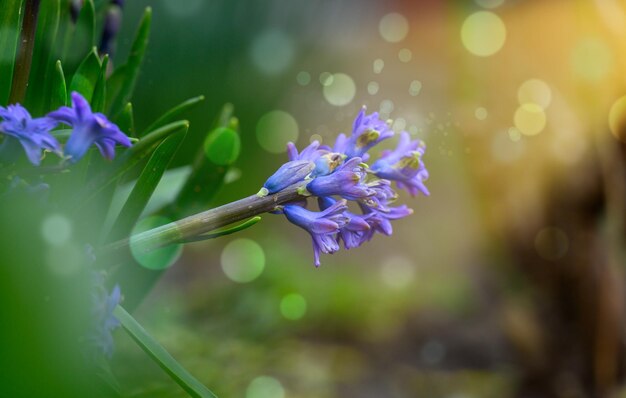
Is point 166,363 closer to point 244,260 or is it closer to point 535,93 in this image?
point 535,93

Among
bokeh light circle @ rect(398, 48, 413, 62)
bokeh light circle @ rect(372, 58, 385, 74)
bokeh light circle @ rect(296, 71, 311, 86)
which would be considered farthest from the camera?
bokeh light circle @ rect(398, 48, 413, 62)

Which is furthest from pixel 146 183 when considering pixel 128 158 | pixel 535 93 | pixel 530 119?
pixel 535 93

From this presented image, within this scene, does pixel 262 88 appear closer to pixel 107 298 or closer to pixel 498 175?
pixel 498 175

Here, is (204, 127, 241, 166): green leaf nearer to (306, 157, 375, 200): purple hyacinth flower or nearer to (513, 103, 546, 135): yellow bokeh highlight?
(306, 157, 375, 200): purple hyacinth flower

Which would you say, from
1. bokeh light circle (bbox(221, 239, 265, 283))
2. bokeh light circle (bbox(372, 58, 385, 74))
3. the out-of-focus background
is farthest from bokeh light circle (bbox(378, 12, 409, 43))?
bokeh light circle (bbox(221, 239, 265, 283))

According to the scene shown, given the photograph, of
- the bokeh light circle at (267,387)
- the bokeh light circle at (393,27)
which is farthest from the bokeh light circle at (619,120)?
the bokeh light circle at (267,387)
